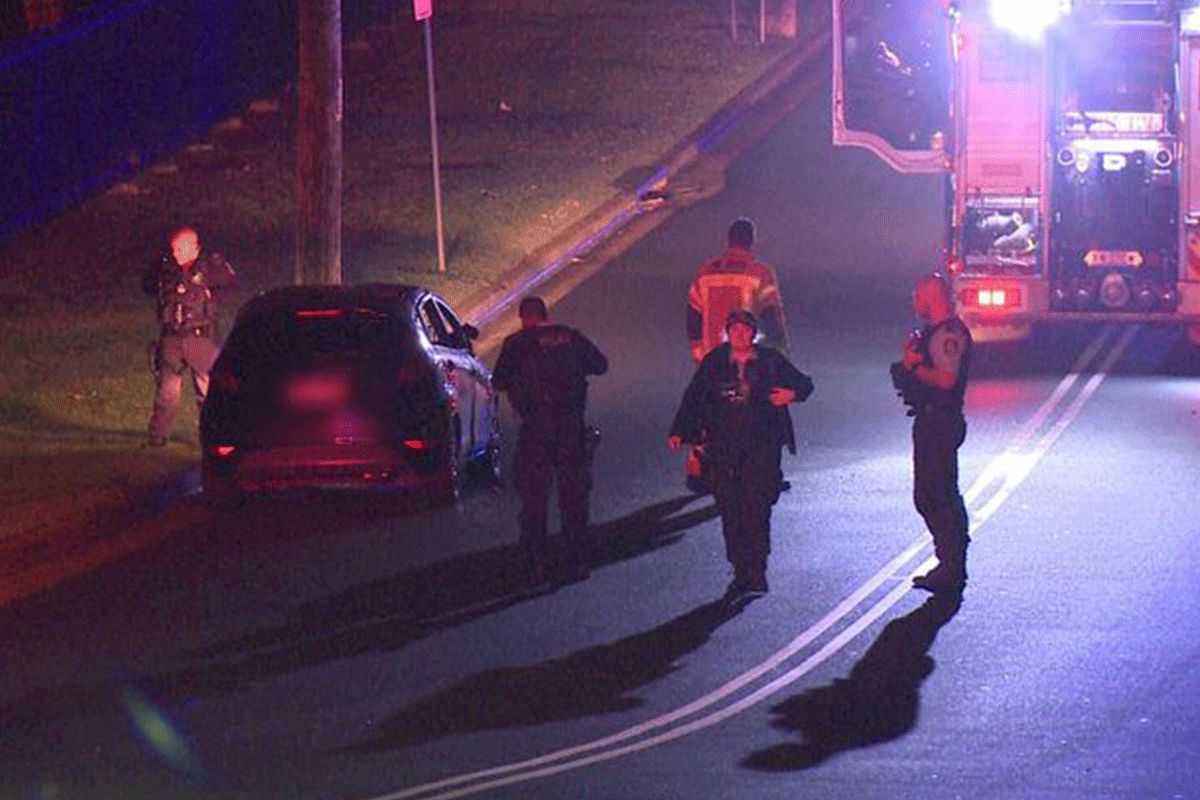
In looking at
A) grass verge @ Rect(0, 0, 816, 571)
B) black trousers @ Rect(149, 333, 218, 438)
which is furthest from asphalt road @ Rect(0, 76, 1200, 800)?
grass verge @ Rect(0, 0, 816, 571)

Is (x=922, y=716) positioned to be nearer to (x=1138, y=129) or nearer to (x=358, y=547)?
(x=358, y=547)

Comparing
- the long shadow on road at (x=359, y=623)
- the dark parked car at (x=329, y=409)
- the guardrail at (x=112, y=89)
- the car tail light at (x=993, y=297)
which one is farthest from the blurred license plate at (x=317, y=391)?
the guardrail at (x=112, y=89)

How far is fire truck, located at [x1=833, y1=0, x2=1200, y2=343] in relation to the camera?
24641 mm

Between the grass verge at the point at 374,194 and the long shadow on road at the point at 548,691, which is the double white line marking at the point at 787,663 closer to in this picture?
the long shadow on road at the point at 548,691

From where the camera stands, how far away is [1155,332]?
27.3m

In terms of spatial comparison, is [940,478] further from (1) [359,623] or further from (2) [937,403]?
(1) [359,623]

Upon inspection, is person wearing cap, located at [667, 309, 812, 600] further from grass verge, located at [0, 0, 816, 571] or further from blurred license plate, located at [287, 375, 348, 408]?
grass verge, located at [0, 0, 816, 571]

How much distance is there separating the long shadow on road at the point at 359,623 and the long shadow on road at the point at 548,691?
40.5 inches

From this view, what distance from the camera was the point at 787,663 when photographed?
45.6 feet

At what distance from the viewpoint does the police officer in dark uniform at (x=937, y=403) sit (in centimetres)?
1585

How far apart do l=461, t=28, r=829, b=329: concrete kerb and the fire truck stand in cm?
485

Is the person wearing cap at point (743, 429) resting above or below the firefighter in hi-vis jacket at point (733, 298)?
below

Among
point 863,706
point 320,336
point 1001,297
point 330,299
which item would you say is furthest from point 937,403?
point 1001,297

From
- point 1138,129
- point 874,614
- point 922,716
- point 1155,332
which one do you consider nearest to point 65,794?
point 922,716
